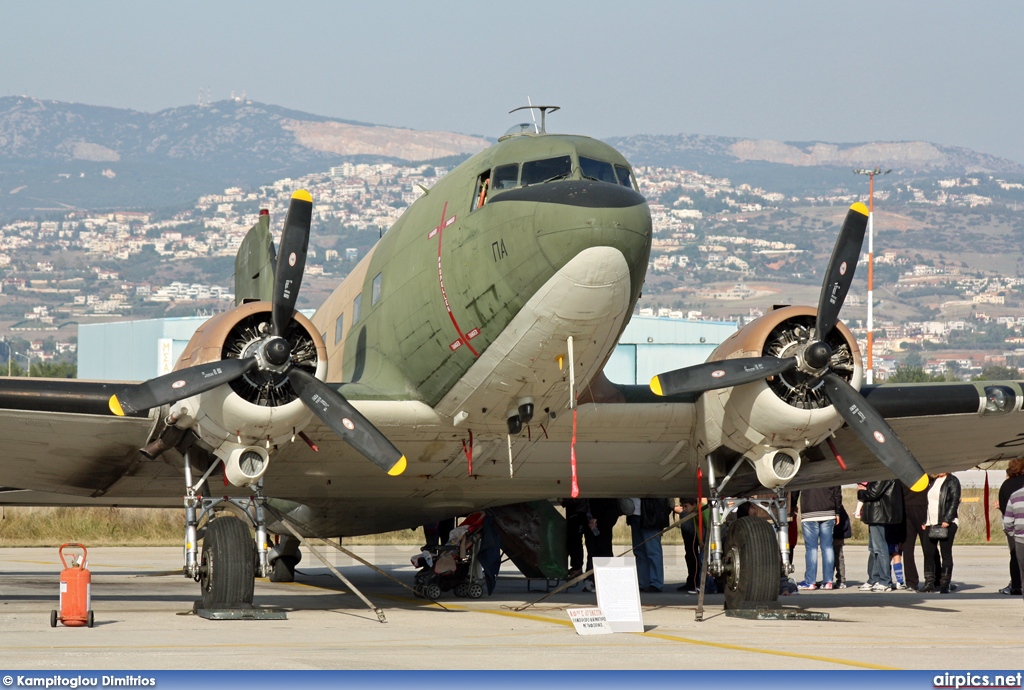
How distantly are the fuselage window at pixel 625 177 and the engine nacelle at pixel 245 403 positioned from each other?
391 centimetres

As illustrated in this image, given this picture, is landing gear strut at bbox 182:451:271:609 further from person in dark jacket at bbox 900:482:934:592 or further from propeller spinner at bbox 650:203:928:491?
person in dark jacket at bbox 900:482:934:592

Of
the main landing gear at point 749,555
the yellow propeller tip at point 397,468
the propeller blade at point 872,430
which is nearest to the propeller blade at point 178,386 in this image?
the yellow propeller tip at point 397,468

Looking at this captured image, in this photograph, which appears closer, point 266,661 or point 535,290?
point 266,661

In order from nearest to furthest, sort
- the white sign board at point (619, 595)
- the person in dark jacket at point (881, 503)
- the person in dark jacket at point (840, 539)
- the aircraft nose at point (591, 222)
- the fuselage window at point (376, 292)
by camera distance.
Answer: the aircraft nose at point (591, 222), the white sign board at point (619, 595), the fuselage window at point (376, 292), the person in dark jacket at point (881, 503), the person in dark jacket at point (840, 539)

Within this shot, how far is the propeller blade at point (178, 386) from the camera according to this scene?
1336 centimetres

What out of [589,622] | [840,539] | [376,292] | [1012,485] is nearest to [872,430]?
[589,622]

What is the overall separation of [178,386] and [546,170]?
15.2 ft

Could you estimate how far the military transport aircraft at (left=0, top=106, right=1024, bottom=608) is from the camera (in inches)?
526

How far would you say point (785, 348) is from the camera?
49.5 feet

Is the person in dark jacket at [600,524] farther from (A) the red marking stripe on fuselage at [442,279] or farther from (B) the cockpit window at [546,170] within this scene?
(B) the cockpit window at [546,170]

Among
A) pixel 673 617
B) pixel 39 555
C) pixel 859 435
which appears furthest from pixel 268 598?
pixel 39 555

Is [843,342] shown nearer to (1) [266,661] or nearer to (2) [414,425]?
(2) [414,425]

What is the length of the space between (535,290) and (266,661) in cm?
478

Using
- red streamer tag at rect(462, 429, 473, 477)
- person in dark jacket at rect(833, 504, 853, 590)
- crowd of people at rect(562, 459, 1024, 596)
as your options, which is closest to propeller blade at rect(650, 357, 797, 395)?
red streamer tag at rect(462, 429, 473, 477)
